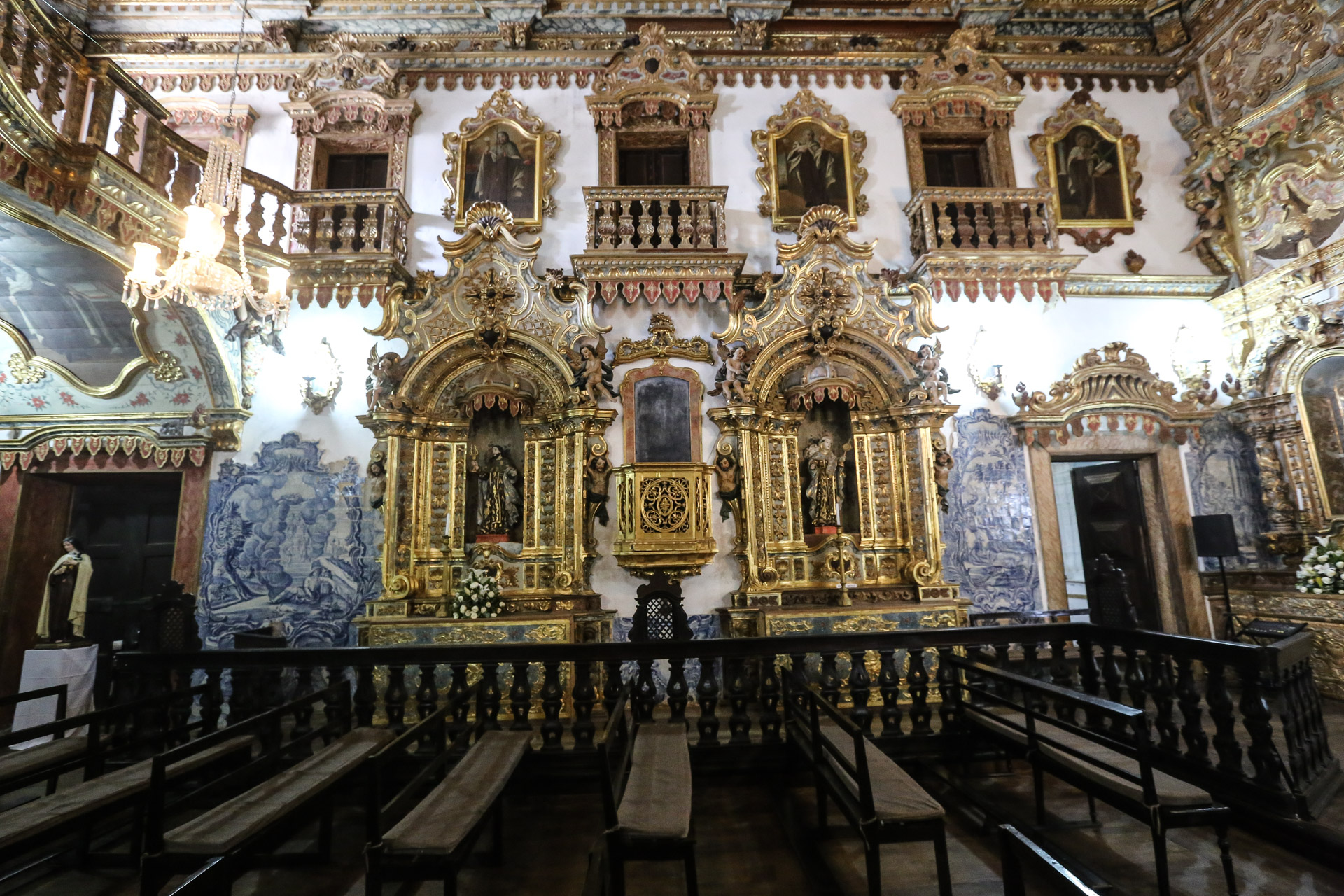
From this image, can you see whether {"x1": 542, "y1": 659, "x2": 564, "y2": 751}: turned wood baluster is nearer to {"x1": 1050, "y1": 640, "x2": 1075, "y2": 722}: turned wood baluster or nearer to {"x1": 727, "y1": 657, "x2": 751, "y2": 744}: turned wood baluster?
{"x1": 727, "y1": 657, "x2": 751, "y2": 744}: turned wood baluster

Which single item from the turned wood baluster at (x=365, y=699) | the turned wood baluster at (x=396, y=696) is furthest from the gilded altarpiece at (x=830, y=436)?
the turned wood baluster at (x=365, y=699)

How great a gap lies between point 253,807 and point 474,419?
5.63 m

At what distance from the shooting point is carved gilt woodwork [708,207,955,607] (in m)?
7.57

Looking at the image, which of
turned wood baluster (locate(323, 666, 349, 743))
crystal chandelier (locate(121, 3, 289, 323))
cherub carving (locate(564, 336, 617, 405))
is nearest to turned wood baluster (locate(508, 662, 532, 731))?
turned wood baluster (locate(323, 666, 349, 743))

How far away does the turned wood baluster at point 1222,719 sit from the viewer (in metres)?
3.82

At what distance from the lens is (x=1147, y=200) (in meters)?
9.31

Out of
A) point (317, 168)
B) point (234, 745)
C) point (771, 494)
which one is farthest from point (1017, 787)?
point (317, 168)

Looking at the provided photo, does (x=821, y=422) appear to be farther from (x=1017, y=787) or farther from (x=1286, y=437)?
(x=1286, y=437)

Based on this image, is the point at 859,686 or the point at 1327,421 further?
the point at 1327,421

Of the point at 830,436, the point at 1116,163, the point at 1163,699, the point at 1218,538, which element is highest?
the point at 1116,163

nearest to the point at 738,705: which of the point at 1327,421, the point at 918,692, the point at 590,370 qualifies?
the point at 918,692

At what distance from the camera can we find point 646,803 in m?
2.92

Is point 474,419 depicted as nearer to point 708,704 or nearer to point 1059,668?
point 708,704

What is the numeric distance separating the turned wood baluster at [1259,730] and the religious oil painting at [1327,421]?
5.98 metres
